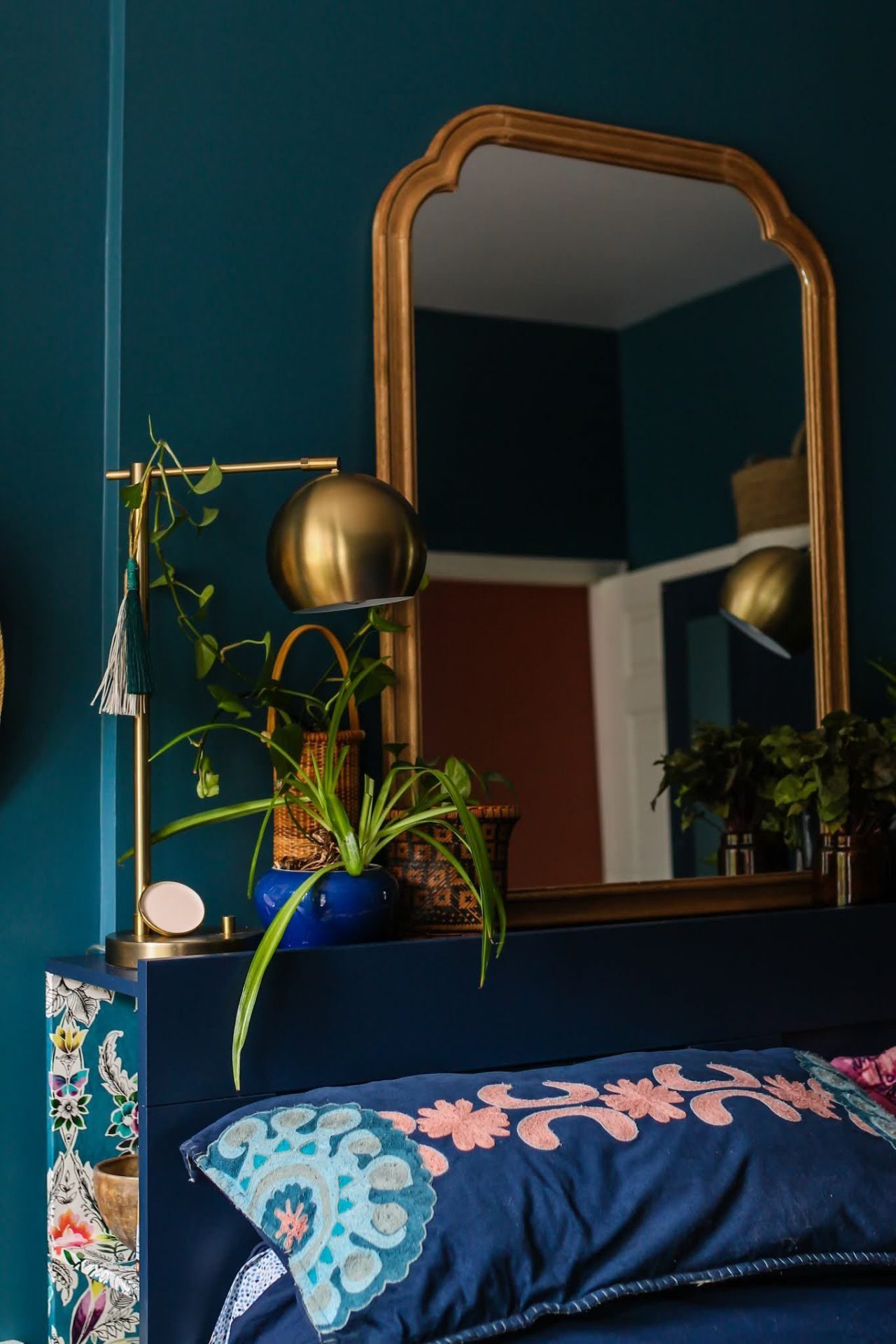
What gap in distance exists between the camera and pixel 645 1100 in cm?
169

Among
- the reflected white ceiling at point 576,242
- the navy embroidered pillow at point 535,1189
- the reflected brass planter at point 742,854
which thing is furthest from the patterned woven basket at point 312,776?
the reflected brass planter at point 742,854

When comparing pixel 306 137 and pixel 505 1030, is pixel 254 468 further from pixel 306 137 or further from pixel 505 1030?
pixel 505 1030

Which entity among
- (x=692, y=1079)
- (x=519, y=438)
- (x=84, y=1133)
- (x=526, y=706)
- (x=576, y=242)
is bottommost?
(x=84, y=1133)

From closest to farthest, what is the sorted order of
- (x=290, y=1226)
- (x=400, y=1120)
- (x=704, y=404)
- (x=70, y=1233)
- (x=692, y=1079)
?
(x=290, y=1226) < (x=400, y=1120) < (x=692, y=1079) < (x=70, y=1233) < (x=704, y=404)

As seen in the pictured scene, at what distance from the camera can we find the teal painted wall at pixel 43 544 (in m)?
2.05

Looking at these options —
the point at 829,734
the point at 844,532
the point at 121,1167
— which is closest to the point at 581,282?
the point at 844,532

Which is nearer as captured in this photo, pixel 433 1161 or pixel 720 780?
pixel 433 1161

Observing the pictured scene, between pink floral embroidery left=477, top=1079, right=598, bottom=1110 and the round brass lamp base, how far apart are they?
34 cm

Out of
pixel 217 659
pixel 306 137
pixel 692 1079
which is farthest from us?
pixel 306 137

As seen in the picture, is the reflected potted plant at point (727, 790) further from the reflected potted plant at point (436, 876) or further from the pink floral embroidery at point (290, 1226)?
the pink floral embroidery at point (290, 1226)

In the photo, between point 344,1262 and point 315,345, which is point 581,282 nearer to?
point 315,345

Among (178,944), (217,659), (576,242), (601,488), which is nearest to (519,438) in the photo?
(601,488)

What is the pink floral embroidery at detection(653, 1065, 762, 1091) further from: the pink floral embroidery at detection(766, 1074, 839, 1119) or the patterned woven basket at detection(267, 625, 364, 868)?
the patterned woven basket at detection(267, 625, 364, 868)

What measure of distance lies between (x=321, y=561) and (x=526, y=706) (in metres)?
0.53
